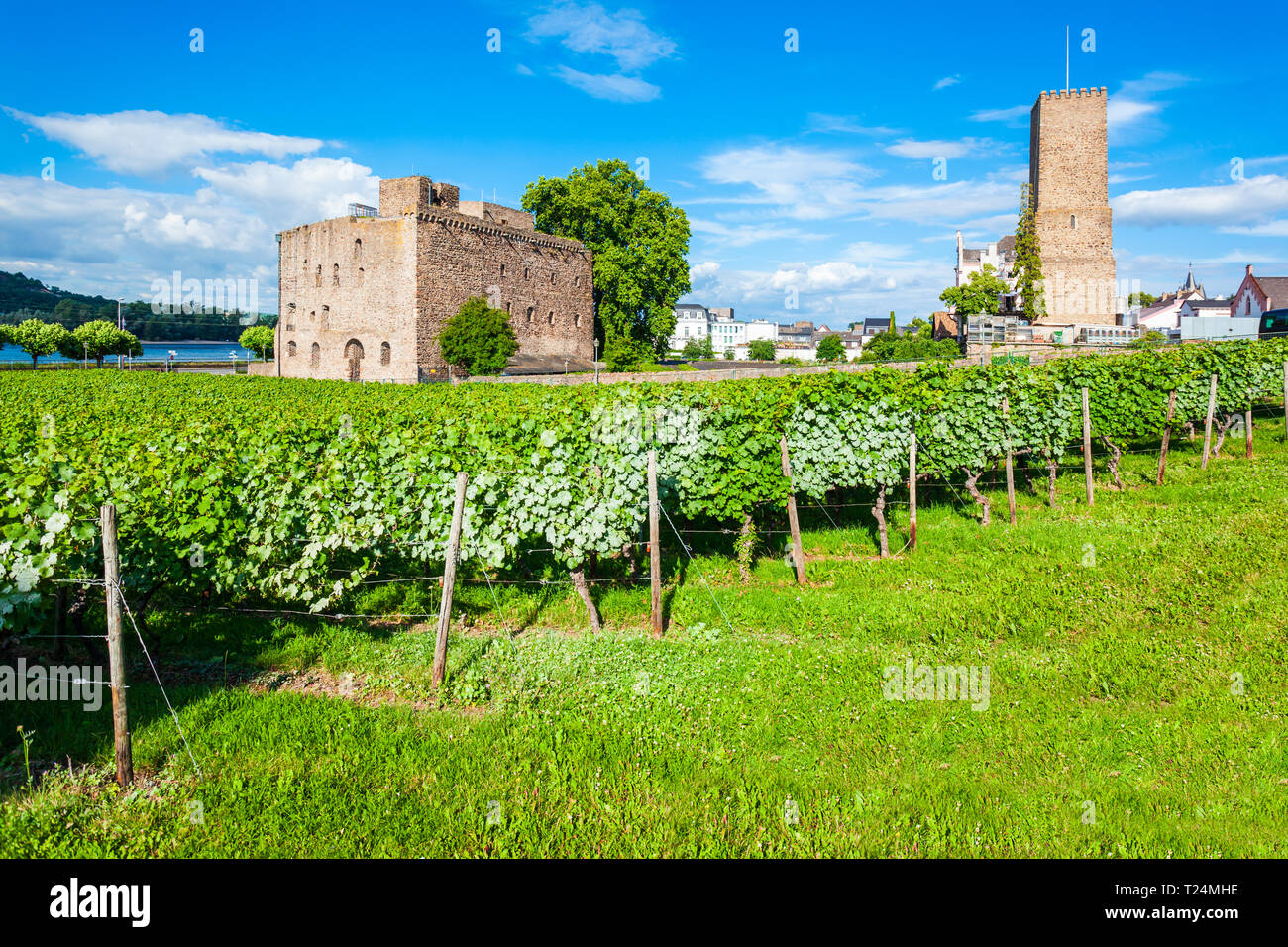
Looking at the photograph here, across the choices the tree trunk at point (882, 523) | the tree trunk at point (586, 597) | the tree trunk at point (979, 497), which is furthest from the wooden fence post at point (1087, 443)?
the tree trunk at point (586, 597)

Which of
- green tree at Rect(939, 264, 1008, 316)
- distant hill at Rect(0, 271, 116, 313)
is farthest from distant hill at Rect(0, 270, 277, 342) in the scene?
green tree at Rect(939, 264, 1008, 316)

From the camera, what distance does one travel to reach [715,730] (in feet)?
17.3

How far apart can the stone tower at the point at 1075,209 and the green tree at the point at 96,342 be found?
73.0 meters

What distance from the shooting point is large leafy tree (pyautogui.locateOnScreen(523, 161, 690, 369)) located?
176ft

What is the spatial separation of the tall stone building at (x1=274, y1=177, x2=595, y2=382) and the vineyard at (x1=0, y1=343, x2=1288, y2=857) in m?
33.6

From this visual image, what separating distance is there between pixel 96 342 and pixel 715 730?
75.8 m

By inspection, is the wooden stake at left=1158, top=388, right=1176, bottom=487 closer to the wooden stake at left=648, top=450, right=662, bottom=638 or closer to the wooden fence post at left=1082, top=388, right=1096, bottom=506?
the wooden fence post at left=1082, top=388, right=1096, bottom=506

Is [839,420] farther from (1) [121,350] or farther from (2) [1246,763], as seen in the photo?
(1) [121,350]

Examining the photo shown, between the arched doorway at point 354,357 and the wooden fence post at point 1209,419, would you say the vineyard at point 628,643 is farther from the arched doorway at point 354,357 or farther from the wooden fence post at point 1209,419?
the arched doorway at point 354,357

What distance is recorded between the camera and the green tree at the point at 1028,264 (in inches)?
2040

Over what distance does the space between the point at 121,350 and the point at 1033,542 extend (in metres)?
76.5

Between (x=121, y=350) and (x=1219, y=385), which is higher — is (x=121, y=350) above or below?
above
